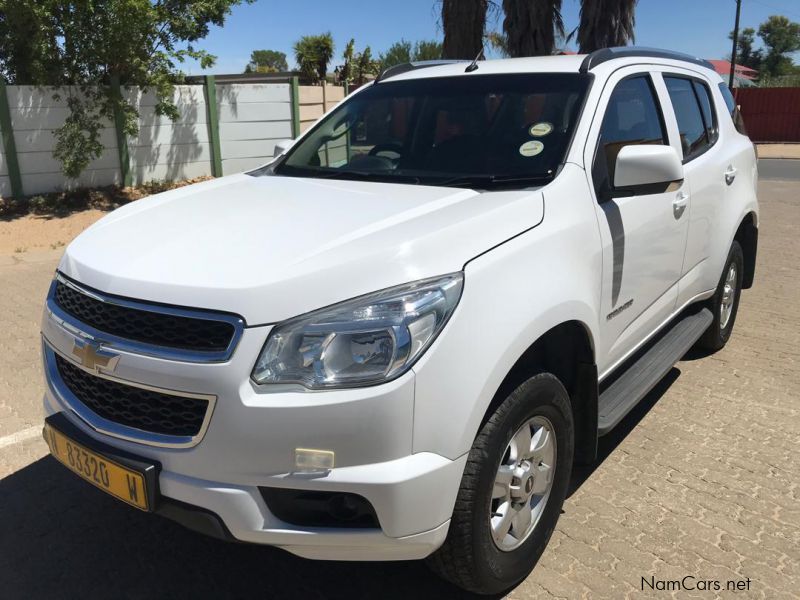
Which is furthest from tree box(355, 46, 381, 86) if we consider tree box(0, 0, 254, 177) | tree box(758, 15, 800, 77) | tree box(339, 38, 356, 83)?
tree box(758, 15, 800, 77)

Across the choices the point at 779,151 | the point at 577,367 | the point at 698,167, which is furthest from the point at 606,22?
the point at 779,151

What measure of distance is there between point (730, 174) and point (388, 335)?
3364 mm

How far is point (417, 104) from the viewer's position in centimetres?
366

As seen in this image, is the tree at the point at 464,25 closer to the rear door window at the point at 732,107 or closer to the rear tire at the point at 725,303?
the rear door window at the point at 732,107

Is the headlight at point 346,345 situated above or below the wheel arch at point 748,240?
above

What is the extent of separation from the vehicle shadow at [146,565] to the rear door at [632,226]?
908 millimetres

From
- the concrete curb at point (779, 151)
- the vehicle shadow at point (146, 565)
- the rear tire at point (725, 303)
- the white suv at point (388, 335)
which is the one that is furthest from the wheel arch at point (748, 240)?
the concrete curb at point (779, 151)

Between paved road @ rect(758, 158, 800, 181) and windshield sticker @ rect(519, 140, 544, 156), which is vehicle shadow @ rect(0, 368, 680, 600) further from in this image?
paved road @ rect(758, 158, 800, 181)

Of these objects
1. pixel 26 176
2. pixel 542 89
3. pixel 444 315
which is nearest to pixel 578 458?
pixel 444 315

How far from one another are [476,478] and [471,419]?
206 mm

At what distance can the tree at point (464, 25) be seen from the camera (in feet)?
47.2

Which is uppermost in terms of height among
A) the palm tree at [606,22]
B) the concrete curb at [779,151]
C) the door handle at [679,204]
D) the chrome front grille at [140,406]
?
the palm tree at [606,22]

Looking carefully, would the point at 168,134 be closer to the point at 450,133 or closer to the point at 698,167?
the point at 450,133

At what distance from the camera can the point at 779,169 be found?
19.7 m
